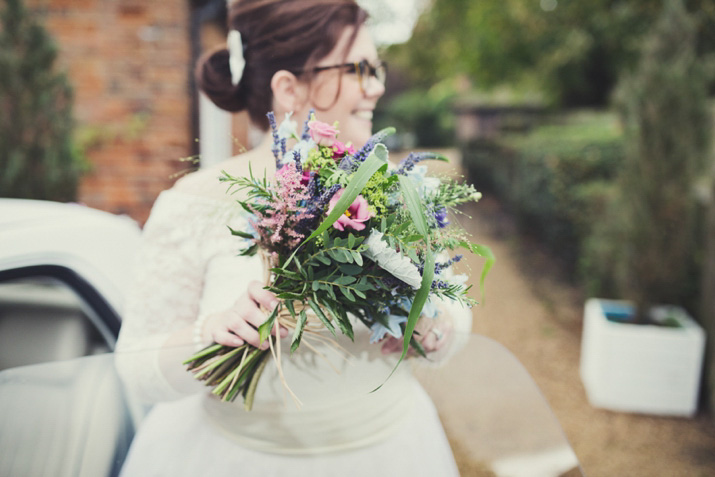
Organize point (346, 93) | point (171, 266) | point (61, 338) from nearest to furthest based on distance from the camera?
point (171, 266) < point (346, 93) < point (61, 338)

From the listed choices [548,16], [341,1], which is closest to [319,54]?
[341,1]

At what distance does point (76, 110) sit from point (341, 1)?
A: 431cm

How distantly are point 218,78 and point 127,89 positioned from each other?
12.3ft

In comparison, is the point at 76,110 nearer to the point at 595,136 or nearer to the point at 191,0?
the point at 191,0

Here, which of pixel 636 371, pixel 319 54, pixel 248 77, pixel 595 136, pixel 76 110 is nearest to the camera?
pixel 319 54

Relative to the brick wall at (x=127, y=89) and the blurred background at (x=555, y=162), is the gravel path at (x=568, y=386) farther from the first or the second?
the brick wall at (x=127, y=89)

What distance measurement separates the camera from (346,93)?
5.31 feet

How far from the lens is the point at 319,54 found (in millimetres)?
1620

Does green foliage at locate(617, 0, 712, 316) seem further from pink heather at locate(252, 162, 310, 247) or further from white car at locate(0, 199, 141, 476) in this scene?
pink heather at locate(252, 162, 310, 247)

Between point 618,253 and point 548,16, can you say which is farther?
point 548,16

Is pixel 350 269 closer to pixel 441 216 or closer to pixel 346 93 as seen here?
pixel 441 216

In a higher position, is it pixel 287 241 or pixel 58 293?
pixel 287 241

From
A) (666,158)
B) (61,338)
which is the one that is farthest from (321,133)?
(666,158)

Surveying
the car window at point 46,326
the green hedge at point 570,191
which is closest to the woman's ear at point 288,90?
the car window at point 46,326
